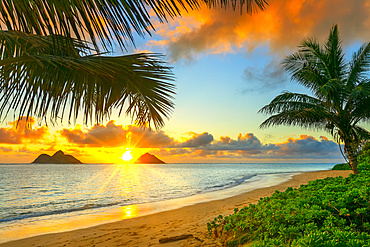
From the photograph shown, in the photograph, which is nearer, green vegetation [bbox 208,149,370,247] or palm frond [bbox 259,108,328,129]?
green vegetation [bbox 208,149,370,247]

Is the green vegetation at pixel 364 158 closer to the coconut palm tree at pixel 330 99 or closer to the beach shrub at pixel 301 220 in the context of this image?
the coconut palm tree at pixel 330 99

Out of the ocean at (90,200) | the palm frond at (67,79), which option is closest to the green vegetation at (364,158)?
the ocean at (90,200)

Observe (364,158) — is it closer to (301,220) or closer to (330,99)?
(330,99)

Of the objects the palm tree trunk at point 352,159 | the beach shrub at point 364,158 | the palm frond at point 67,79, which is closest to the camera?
the palm frond at point 67,79

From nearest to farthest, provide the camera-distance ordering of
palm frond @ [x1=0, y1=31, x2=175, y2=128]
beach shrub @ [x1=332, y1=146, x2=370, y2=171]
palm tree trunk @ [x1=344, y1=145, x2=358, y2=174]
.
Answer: palm frond @ [x1=0, y1=31, x2=175, y2=128]
beach shrub @ [x1=332, y1=146, x2=370, y2=171]
palm tree trunk @ [x1=344, y1=145, x2=358, y2=174]

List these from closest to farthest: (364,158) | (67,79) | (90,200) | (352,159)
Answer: (67,79)
(352,159)
(364,158)
(90,200)

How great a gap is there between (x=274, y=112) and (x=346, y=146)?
351 centimetres

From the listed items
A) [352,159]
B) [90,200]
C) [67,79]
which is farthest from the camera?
[90,200]

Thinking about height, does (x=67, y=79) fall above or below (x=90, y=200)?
above

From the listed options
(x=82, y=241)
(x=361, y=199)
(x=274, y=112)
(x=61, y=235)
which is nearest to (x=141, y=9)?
(x=361, y=199)

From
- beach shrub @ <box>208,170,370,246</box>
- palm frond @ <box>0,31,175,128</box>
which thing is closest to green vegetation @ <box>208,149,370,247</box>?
beach shrub @ <box>208,170,370,246</box>

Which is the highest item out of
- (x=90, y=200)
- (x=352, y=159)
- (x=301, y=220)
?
(x=352, y=159)

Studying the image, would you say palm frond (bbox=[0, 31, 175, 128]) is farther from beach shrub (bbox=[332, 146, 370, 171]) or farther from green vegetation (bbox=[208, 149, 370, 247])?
beach shrub (bbox=[332, 146, 370, 171])

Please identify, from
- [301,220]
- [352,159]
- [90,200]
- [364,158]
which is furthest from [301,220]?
[90,200]
